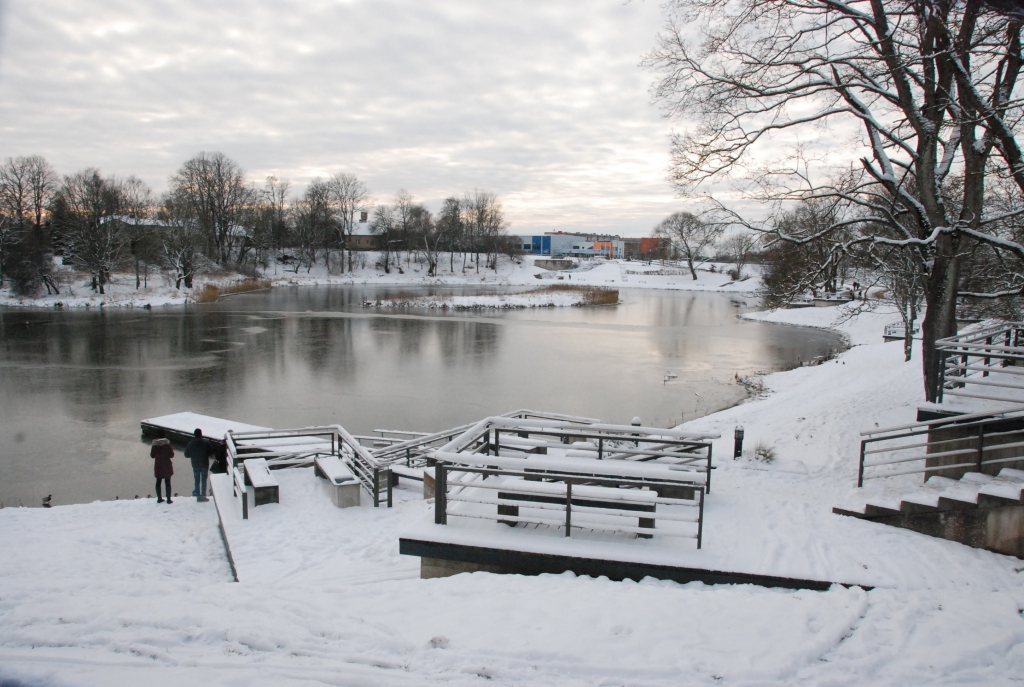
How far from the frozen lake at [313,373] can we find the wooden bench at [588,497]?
8.87 meters

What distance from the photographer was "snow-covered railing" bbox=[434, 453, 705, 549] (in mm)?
5879

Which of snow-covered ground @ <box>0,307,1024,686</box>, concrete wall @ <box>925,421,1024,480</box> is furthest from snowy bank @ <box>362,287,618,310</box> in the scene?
snow-covered ground @ <box>0,307,1024,686</box>

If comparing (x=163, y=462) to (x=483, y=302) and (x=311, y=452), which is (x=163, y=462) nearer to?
(x=311, y=452)

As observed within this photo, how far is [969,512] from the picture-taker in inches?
256

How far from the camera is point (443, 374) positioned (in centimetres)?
2358

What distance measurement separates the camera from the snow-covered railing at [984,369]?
8391 mm

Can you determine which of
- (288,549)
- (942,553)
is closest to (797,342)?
(942,553)

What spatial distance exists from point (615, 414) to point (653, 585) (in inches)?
494

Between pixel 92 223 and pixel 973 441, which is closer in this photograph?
pixel 973 441

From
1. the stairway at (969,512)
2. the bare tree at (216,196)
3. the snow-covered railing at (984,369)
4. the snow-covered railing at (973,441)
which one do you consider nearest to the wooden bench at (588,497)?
the stairway at (969,512)

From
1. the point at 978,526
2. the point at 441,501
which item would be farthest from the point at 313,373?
the point at 978,526

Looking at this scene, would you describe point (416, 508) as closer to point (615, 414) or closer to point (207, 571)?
point (207, 571)

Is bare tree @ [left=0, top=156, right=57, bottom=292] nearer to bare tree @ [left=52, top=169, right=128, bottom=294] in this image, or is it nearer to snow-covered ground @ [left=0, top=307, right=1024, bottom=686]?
bare tree @ [left=52, top=169, right=128, bottom=294]

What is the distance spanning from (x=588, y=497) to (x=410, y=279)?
8736 centimetres
